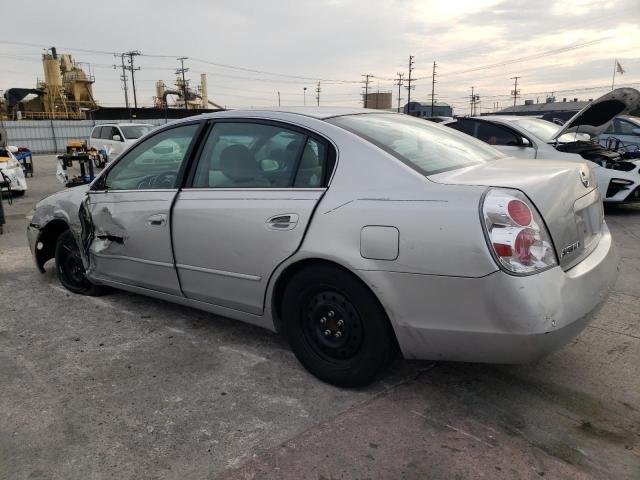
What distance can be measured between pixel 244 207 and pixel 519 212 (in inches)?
59.5

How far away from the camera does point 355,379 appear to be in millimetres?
2684

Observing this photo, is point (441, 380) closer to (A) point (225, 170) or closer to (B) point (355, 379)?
(B) point (355, 379)

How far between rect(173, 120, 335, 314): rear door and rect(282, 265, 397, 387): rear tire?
21 cm

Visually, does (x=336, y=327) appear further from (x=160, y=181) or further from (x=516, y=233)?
(x=160, y=181)

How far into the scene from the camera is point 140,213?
353 centimetres

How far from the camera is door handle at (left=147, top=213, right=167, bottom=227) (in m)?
3.36

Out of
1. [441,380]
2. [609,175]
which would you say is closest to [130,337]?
[441,380]

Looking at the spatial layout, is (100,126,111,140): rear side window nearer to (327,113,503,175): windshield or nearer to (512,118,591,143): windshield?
(512,118,591,143): windshield

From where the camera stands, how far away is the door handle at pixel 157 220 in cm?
336

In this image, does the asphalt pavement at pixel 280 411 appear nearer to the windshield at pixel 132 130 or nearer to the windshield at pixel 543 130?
the windshield at pixel 543 130

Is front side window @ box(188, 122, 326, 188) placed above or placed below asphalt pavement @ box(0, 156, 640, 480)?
above

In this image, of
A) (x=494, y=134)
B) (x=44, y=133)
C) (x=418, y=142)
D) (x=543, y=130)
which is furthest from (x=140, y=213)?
(x=44, y=133)

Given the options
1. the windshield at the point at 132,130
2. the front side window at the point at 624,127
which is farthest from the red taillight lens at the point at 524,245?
the windshield at the point at 132,130

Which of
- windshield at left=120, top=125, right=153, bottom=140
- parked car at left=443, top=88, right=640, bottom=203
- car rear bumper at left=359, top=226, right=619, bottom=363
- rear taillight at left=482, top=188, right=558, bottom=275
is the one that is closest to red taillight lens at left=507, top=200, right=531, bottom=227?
rear taillight at left=482, top=188, right=558, bottom=275
